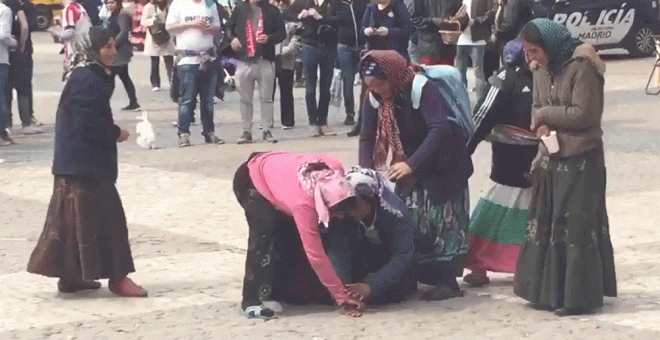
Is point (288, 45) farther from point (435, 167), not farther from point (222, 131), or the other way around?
point (435, 167)

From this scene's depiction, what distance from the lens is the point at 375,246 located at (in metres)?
7.83

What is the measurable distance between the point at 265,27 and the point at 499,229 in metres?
7.49

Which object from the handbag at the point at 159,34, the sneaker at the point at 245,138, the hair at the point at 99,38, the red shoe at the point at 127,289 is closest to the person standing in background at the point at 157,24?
the handbag at the point at 159,34

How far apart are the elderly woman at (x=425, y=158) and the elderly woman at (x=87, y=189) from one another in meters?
1.45

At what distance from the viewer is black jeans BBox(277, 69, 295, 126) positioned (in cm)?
1706

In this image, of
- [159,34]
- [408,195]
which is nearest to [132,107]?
[159,34]

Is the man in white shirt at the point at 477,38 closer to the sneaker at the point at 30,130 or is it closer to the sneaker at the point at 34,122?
the sneaker at the point at 30,130

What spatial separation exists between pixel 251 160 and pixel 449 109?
1.10 meters

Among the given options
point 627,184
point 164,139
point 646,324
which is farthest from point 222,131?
point 646,324

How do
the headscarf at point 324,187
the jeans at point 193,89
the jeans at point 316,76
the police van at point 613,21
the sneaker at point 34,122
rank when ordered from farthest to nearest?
the police van at point 613,21 < the sneaker at point 34,122 < the jeans at point 316,76 < the jeans at point 193,89 < the headscarf at point 324,187

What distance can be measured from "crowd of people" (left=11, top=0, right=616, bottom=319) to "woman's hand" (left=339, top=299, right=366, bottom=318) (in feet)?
0.10

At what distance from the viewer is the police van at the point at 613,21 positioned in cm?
2462

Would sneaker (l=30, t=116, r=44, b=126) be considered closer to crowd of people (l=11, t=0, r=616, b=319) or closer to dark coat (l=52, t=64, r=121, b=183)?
crowd of people (l=11, t=0, r=616, b=319)

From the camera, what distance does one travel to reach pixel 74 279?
8.28 m
